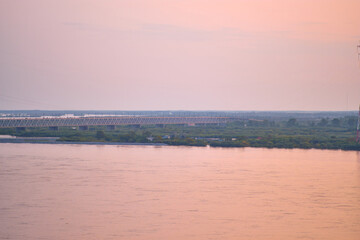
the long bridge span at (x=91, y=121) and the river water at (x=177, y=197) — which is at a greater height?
the long bridge span at (x=91, y=121)

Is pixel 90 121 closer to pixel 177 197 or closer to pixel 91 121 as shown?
pixel 91 121

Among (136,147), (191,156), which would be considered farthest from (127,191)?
(136,147)

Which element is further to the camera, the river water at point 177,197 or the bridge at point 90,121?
the bridge at point 90,121

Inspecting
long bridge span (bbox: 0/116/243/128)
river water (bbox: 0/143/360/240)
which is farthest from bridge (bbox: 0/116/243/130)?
river water (bbox: 0/143/360/240)

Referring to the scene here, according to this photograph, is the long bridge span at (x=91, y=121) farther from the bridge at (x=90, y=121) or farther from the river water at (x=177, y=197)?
the river water at (x=177, y=197)

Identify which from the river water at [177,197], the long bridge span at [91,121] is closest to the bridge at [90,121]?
the long bridge span at [91,121]

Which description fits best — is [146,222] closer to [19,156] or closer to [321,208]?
[321,208]

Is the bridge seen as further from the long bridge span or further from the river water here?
the river water
